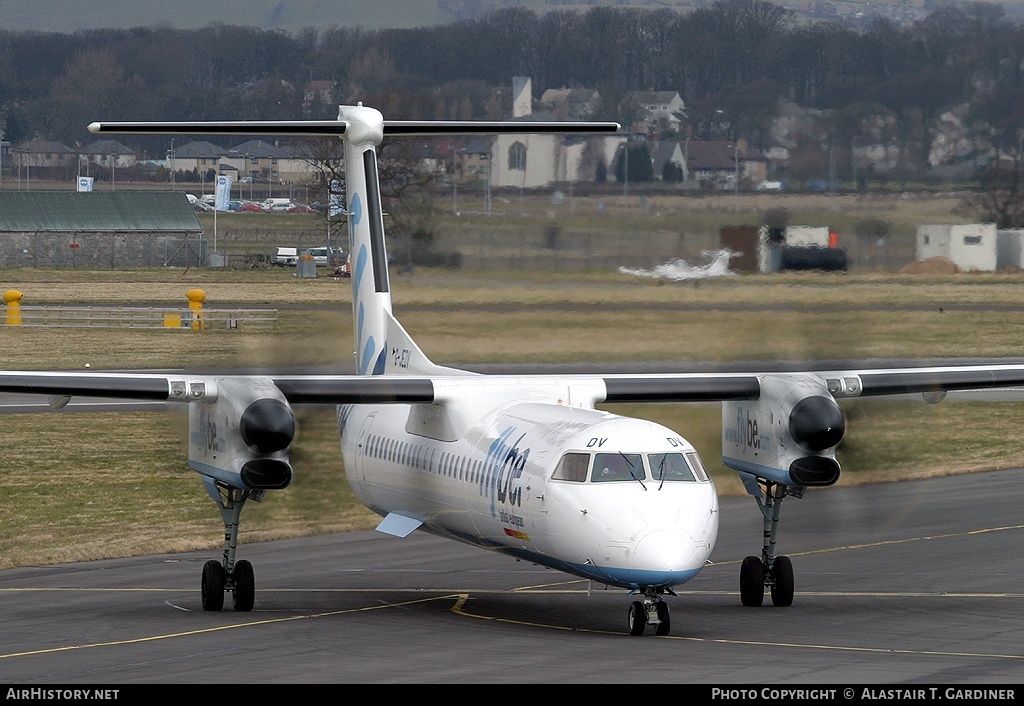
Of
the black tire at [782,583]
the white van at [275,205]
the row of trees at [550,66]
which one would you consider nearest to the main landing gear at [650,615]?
the black tire at [782,583]

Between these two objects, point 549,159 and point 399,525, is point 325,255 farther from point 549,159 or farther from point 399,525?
point 399,525

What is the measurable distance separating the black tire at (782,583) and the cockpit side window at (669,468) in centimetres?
340

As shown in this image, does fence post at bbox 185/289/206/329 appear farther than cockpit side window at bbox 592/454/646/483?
Yes

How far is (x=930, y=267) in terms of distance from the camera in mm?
31766

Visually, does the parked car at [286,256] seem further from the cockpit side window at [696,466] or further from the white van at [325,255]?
the cockpit side window at [696,466]

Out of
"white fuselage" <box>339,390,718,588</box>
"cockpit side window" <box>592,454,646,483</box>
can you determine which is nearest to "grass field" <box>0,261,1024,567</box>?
"white fuselage" <box>339,390,718,588</box>

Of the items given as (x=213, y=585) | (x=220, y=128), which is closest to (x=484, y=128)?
(x=220, y=128)

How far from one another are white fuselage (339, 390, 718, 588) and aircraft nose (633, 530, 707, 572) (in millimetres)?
10

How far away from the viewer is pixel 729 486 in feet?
96.8

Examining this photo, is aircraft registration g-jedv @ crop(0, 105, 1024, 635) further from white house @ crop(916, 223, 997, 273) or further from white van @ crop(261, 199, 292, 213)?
white van @ crop(261, 199, 292, 213)

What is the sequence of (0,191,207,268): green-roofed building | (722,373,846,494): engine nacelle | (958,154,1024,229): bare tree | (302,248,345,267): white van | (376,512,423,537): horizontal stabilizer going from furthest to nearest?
(0,191,207,268): green-roofed building, (302,248,345,267): white van, (958,154,1024,229): bare tree, (376,512,423,537): horizontal stabilizer, (722,373,846,494): engine nacelle

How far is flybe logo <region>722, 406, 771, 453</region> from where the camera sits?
18859 mm

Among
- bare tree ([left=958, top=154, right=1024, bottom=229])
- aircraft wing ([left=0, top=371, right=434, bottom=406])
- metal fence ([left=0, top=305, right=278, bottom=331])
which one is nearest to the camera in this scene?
aircraft wing ([left=0, top=371, right=434, bottom=406])
